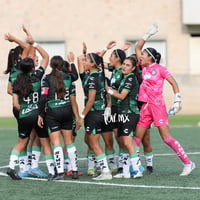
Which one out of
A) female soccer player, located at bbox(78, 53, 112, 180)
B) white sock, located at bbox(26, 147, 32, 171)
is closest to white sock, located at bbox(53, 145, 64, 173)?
female soccer player, located at bbox(78, 53, 112, 180)

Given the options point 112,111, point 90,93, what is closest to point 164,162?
point 112,111

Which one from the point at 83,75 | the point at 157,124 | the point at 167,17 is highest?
the point at 167,17

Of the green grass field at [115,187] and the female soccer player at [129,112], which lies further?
the female soccer player at [129,112]

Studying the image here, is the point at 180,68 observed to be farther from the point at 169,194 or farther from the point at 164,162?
the point at 169,194

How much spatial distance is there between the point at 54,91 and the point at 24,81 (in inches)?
18.5

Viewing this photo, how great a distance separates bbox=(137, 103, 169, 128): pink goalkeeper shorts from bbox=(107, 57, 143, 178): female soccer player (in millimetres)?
209

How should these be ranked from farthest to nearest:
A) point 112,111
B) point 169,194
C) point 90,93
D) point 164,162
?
point 164,162 < point 112,111 < point 90,93 < point 169,194

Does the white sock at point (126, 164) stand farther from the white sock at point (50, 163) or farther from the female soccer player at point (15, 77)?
the female soccer player at point (15, 77)

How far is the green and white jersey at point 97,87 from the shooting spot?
9.98 meters

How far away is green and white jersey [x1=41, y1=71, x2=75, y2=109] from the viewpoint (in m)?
10.0

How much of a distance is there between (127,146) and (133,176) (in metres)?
0.49

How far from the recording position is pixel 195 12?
28.1 meters

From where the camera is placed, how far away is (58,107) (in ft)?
33.1

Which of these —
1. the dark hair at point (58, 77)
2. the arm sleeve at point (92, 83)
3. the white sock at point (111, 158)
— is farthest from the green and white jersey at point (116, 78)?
the white sock at point (111, 158)
